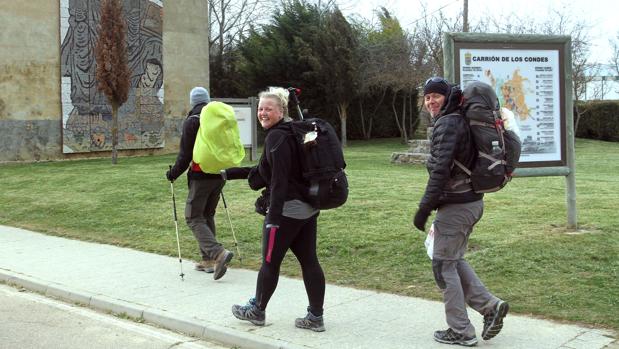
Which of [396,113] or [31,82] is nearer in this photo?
[31,82]

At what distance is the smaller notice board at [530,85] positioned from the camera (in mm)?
7496

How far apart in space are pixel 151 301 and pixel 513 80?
4.70 metres

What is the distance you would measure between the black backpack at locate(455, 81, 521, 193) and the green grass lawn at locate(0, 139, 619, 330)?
160 centimetres

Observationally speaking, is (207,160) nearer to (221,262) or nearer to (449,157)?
(221,262)

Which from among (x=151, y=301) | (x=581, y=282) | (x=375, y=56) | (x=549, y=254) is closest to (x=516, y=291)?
(x=581, y=282)

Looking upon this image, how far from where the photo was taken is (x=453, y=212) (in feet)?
15.1

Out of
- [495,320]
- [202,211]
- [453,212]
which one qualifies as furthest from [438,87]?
[202,211]

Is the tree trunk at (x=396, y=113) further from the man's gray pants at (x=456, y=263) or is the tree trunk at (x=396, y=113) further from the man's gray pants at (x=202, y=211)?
the man's gray pants at (x=456, y=263)

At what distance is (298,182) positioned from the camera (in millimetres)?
4957

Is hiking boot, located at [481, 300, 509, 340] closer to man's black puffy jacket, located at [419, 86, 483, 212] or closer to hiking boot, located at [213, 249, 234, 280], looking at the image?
man's black puffy jacket, located at [419, 86, 483, 212]

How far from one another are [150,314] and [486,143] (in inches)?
134

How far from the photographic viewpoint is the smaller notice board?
24.6 feet

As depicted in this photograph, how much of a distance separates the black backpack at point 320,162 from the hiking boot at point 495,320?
1.34 m

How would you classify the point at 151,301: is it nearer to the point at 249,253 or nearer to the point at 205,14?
the point at 249,253
